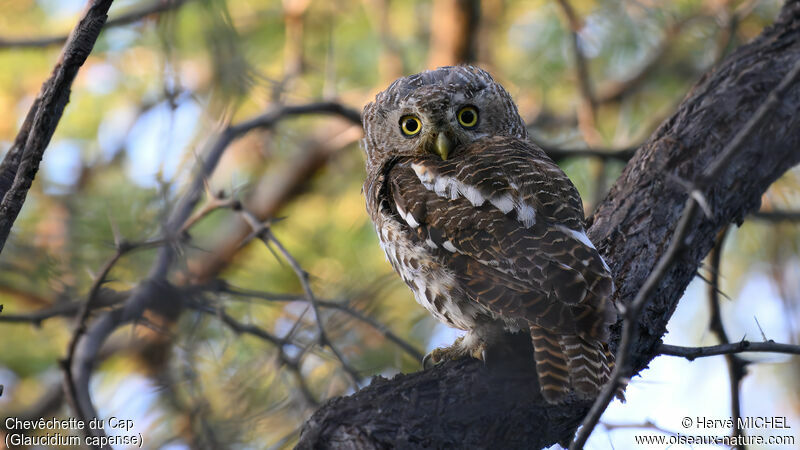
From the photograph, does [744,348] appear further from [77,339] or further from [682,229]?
[77,339]

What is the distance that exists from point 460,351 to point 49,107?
1684 mm

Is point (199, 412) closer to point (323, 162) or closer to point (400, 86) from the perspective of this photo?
point (400, 86)

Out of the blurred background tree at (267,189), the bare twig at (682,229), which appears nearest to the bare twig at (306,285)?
the blurred background tree at (267,189)

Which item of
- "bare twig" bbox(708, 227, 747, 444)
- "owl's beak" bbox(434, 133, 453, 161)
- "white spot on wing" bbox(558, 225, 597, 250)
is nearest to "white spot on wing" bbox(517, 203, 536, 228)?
"white spot on wing" bbox(558, 225, 597, 250)

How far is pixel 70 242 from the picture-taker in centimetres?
478

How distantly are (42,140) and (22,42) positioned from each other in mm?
3122

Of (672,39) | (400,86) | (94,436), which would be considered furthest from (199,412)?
(672,39)

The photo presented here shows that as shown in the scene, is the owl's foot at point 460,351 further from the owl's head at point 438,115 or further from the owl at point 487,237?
the owl's head at point 438,115

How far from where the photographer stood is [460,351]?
9.30ft

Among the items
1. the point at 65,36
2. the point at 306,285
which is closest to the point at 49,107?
the point at 306,285

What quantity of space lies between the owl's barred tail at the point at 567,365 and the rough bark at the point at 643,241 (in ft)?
0.68

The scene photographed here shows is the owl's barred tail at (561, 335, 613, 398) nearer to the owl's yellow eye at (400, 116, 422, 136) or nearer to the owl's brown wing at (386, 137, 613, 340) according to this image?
the owl's brown wing at (386, 137, 613, 340)

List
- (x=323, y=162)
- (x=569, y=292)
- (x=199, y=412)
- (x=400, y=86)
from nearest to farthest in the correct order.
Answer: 1. (x=569, y=292)
2. (x=199, y=412)
3. (x=400, y=86)
4. (x=323, y=162)

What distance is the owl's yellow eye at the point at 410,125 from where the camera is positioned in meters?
3.59
